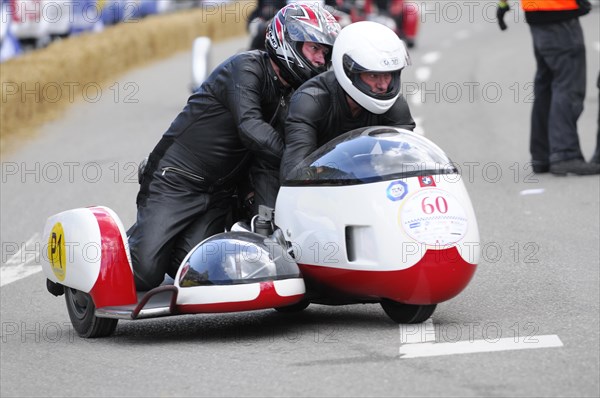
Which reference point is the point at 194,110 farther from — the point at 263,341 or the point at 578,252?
the point at 578,252

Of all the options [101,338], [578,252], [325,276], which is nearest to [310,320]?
[325,276]

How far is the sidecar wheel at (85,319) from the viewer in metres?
7.31

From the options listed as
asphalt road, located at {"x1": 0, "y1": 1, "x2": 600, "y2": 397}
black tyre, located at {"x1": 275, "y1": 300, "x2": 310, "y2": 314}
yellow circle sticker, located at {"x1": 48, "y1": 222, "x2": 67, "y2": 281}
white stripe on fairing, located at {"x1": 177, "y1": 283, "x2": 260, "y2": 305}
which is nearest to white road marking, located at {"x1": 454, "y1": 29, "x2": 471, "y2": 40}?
asphalt road, located at {"x1": 0, "y1": 1, "x2": 600, "y2": 397}

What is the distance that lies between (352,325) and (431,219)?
0.84 meters

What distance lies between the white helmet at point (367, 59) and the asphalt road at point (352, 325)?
115 cm

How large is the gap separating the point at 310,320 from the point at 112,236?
1.15 meters

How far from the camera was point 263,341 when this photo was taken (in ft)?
21.9

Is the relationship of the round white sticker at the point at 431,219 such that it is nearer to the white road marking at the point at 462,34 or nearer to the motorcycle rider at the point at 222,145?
the motorcycle rider at the point at 222,145

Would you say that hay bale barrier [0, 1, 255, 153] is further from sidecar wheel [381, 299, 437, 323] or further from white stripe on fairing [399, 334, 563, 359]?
white stripe on fairing [399, 334, 563, 359]

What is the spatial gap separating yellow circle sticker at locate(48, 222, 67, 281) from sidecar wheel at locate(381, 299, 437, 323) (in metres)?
1.81

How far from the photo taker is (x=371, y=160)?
6598mm

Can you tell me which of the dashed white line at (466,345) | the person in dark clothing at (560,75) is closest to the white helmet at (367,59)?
the dashed white line at (466,345)

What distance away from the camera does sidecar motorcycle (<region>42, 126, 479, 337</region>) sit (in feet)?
21.2

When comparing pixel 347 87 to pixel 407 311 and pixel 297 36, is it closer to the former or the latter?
pixel 297 36
